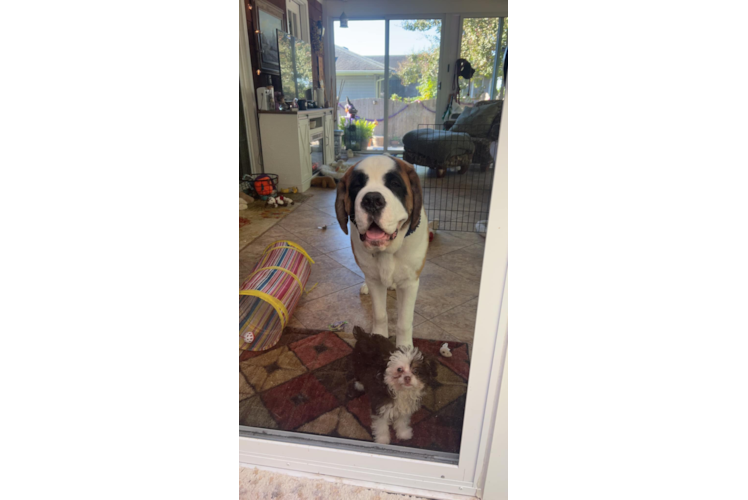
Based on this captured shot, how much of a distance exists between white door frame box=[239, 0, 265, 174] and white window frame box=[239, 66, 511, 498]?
4.03 m

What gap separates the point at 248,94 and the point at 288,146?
732 mm

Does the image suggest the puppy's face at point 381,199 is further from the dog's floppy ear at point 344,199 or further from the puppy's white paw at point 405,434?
the puppy's white paw at point 405,434

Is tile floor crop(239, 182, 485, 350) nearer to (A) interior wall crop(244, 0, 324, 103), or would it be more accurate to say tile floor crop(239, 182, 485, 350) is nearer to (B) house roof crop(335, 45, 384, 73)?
(A) interior wall crop(244, 0, 324, 103)

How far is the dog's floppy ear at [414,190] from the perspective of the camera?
1.36 m

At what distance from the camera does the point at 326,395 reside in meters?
1.43

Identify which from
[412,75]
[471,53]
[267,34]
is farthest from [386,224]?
[412,75]

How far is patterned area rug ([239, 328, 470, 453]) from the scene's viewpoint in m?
1.27

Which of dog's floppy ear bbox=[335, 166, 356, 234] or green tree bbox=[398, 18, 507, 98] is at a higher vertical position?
green tree bbox=[398, 18, 507, 98]

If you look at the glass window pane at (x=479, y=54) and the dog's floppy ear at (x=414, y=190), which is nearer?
the dog's floppy ear at (x=414, y=190)

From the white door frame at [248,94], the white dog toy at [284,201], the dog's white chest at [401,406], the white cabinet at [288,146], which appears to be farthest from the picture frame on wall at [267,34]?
the dog's white chest at [401,406]

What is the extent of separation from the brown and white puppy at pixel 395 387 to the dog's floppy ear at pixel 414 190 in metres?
0.47

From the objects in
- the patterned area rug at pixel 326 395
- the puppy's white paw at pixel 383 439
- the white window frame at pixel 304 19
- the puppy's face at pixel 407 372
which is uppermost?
the white window frame at pixel 304 19

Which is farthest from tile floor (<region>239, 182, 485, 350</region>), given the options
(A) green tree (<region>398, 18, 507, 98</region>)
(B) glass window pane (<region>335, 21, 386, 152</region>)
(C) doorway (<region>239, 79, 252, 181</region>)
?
(A) green tree (<region>398, 18, 507, 98</region>)
